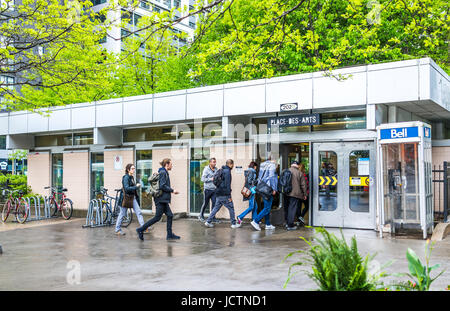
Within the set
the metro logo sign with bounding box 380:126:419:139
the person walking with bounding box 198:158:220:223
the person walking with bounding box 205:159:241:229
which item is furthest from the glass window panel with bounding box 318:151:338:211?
the person walking with bounding box 198:158:220:223

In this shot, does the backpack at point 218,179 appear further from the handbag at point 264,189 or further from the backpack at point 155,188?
the backpack at point 155,188

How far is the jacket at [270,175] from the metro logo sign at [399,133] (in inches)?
113

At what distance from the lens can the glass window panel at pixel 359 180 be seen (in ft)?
37.3

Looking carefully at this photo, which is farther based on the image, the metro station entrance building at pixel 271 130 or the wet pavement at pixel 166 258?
the metro station entrance building at pixel 271 130

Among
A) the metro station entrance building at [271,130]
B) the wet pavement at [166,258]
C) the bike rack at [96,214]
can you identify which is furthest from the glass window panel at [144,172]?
the wet pavement at [166,258]

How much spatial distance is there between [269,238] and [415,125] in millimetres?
4029

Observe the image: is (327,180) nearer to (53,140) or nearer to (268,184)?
(268,184)

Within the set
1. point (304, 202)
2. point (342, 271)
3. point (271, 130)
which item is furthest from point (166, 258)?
point (271, 130)

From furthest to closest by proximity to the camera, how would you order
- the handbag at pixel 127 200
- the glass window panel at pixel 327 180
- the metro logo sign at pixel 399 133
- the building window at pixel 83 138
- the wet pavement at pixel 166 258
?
the building window at pixel 83 138 < the glass window panel at pixel 327 180 < the handbag at pixel 127 200 < the metro logo sign at pixel 399 133 < the wet pavement at pixel 166 258

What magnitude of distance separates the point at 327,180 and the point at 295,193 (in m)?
1.12

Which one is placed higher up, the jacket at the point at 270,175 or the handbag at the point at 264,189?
the jacket at the point at 270,175

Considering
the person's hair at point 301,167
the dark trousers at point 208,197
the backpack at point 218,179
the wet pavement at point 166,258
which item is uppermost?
the person's hair at point 301,167

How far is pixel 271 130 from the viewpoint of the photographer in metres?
12.8
